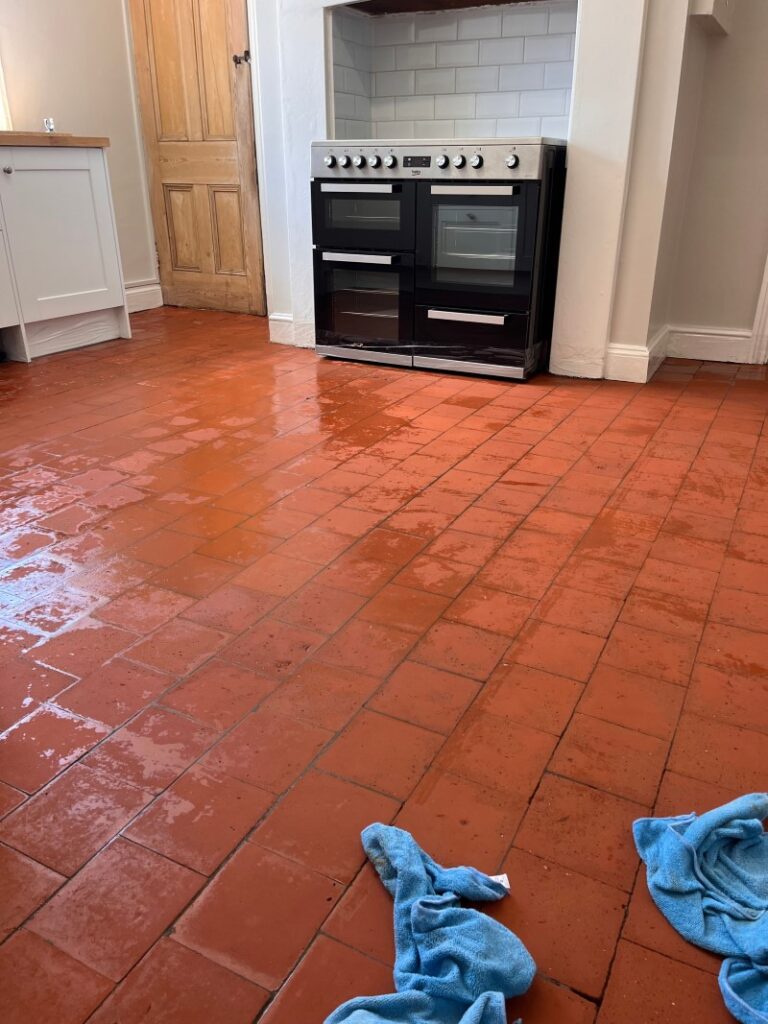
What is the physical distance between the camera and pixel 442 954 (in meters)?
1.04

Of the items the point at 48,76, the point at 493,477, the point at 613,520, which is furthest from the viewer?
the point at 48,76

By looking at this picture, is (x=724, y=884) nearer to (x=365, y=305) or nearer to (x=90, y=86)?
(x=365, y=305)

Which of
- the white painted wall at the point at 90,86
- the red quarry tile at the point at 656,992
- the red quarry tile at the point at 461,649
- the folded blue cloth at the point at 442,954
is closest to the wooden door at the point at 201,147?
the white painted wall at the point at 90,86

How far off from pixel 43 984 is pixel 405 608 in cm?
107

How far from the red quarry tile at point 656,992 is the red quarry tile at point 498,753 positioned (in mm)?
311

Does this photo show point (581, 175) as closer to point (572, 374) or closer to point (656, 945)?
point (572, 374)

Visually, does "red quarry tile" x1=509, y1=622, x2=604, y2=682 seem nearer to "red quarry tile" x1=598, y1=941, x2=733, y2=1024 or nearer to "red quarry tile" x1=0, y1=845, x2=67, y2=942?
"red quarry tile" x1=598, y1=941, x2=733, y2=1024

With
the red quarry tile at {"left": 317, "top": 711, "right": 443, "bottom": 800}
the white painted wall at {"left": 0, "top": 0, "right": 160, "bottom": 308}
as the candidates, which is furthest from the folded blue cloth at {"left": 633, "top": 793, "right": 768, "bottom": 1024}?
the white painted wall at {"left": 0, "top": 0, "right": 160, "bottom": 308}

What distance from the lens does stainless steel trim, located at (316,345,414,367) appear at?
398cm

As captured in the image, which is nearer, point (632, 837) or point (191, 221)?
point (632, 837)

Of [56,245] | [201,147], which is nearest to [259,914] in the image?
[56,245]

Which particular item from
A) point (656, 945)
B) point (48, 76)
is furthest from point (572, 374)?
point (48, 76)

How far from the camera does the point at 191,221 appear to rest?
5465mm

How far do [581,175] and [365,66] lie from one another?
1501 mm
